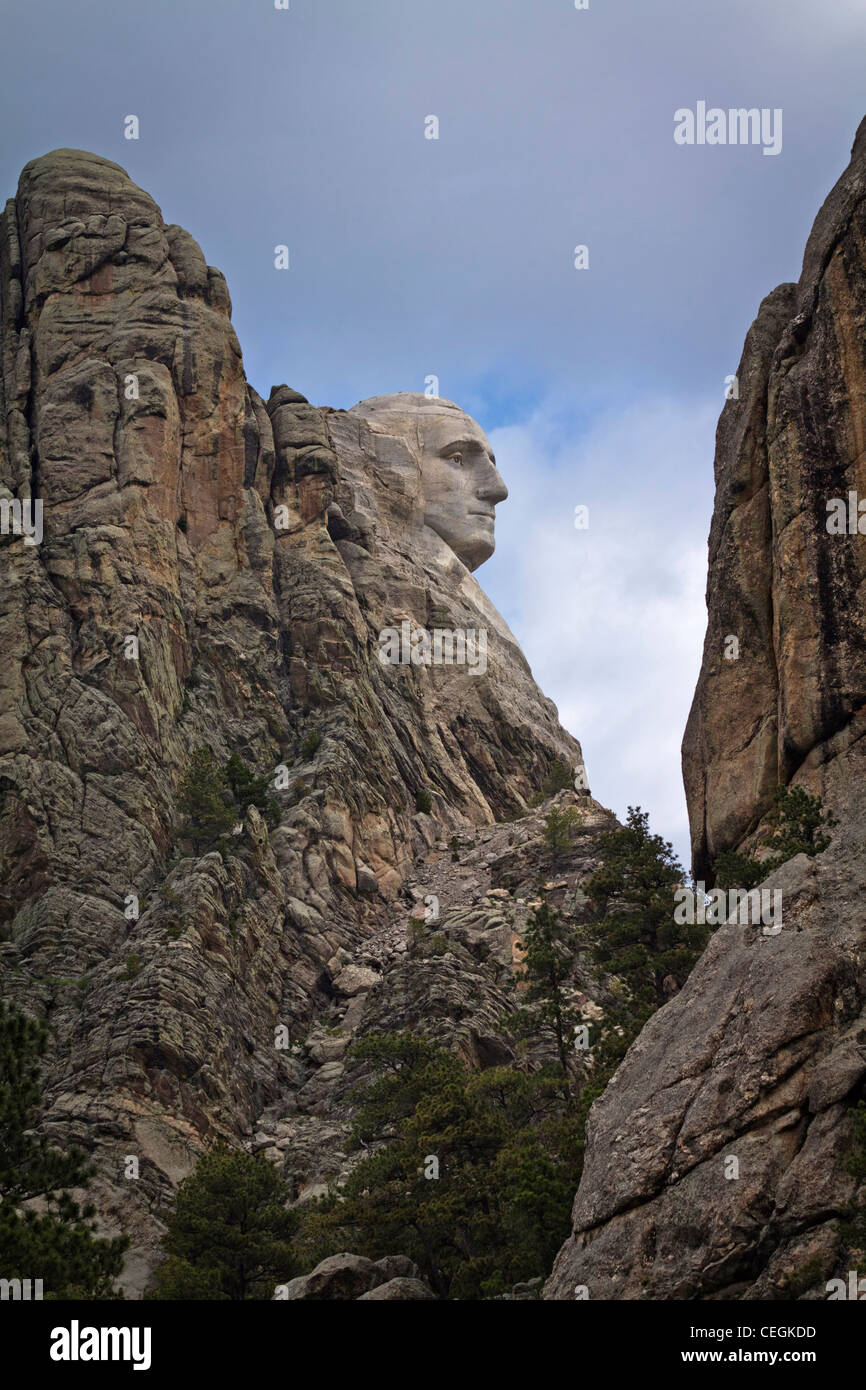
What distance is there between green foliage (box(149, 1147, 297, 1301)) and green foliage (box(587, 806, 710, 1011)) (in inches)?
477

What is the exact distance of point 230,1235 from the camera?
43688mm

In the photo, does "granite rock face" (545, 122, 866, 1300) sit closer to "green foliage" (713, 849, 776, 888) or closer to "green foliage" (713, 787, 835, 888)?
"green foliage" (713, 787, 835, 888)

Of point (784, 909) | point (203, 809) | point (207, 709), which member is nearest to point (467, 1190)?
point (784, 909)

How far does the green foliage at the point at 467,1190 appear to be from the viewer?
37.3m

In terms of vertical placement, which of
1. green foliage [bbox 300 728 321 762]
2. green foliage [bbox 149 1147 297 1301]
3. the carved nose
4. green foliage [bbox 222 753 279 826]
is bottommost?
green foliage [bbox 149 1147 297 1301]

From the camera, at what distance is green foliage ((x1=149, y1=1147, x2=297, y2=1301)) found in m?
42.3

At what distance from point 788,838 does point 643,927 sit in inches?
438

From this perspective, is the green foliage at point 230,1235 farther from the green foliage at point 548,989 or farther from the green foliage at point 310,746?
the green foliage at point 310,746

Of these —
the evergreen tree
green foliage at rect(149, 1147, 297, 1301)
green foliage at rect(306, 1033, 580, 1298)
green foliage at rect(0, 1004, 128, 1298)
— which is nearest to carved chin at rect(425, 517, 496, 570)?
the evergreen tree

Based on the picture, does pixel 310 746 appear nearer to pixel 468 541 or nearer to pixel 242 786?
pixel 242 786

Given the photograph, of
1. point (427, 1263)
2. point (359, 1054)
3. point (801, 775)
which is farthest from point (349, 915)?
point (801, 775)

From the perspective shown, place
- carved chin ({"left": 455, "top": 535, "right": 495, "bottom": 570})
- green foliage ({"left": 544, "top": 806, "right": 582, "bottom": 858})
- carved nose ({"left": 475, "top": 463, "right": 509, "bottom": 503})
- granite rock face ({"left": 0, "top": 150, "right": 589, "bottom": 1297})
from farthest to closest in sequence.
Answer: carved nose ({"left": 475, "top": 463, "right": 509, "bottom": 503}) → carved chin ({"left": 455, "top": 535, "right": 495, "bottom": 570}) → green foliage ({"left": 544, "top": 806, "right": 582, "bottom": 858}) → granite rock face ({"left": 0, "top": 150, "right": 589, "bottom": 1297})

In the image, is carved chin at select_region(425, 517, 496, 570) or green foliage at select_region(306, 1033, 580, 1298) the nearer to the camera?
green foliage at select_region(306, 1033, 580, 1298)

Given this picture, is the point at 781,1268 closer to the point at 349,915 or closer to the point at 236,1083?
the point at 236,1083
